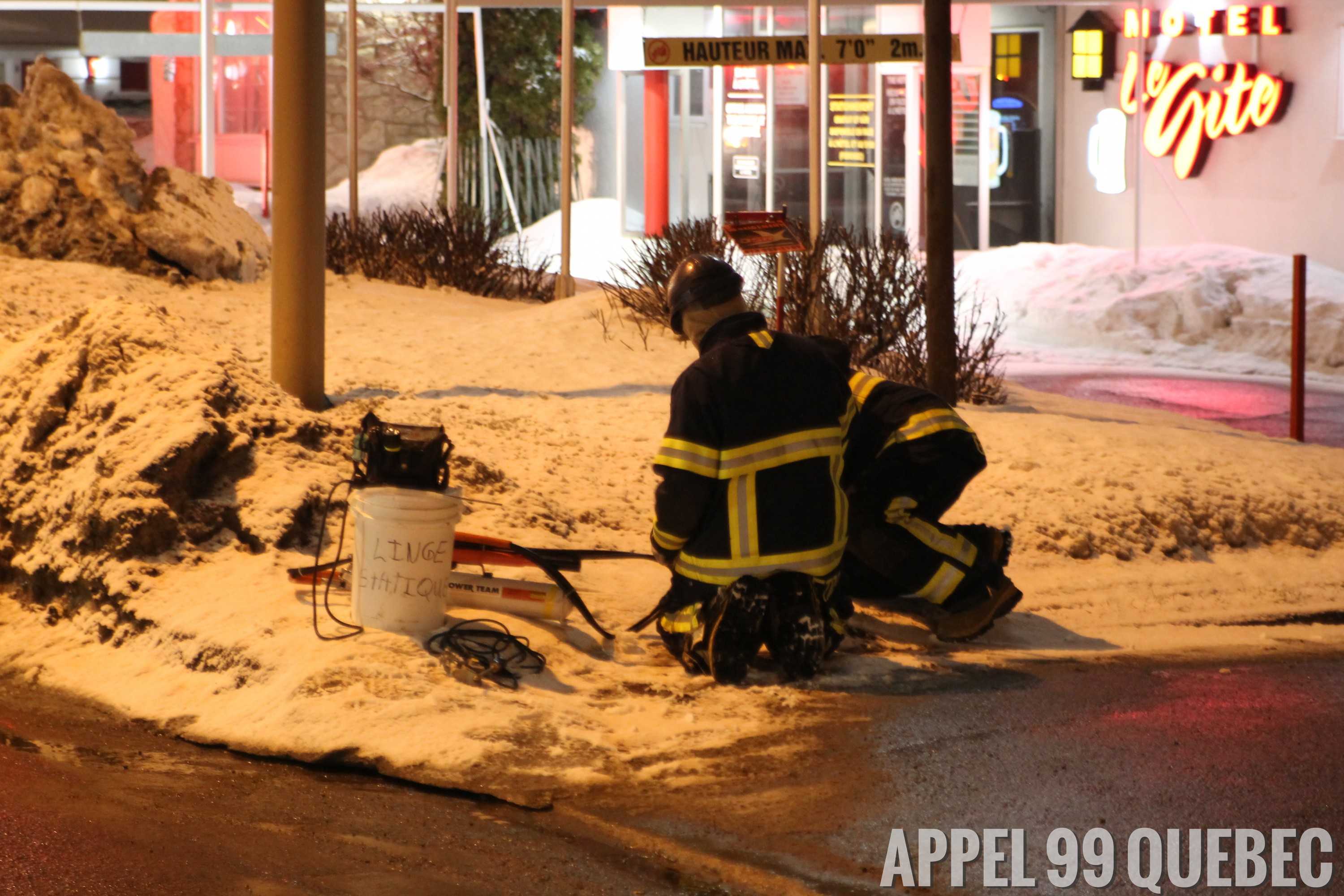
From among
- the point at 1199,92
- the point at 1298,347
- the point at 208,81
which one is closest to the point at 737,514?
the point at 1298,347

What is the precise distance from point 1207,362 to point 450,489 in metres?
11.2

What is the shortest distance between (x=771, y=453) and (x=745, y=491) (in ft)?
0.49

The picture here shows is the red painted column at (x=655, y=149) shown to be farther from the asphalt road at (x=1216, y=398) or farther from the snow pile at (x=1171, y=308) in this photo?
the asphalt road at (x=1216, y=398)

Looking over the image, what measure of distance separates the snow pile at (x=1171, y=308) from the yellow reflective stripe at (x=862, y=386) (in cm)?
913

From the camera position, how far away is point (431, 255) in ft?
Result: 45.7

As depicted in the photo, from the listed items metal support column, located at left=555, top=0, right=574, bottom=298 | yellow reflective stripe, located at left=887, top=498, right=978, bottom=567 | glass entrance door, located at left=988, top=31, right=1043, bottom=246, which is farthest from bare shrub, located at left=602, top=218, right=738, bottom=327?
glass entrance door, located at left=988, top=31, right=1043, bottom=246

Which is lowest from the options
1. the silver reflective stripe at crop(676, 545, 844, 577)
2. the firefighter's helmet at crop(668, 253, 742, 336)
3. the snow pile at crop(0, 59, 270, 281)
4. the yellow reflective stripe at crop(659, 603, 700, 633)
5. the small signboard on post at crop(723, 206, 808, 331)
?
the yellow reflective stripe at crop(659, 603, 700, 633)

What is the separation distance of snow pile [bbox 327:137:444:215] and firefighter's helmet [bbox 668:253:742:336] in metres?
21.6

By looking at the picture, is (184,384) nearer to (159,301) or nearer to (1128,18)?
(159,301)

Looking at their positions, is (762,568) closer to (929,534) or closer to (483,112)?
(929,534)

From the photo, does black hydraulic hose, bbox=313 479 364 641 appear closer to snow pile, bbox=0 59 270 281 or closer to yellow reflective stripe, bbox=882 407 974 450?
yellow reflective stripe, bbox=882 407 974 450

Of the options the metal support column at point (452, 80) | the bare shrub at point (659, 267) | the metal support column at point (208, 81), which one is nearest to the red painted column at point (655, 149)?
the metal support column at point (452, 80)

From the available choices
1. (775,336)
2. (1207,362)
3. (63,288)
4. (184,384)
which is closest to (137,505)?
(184,384)

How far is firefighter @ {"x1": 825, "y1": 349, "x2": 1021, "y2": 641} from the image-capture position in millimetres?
5746
